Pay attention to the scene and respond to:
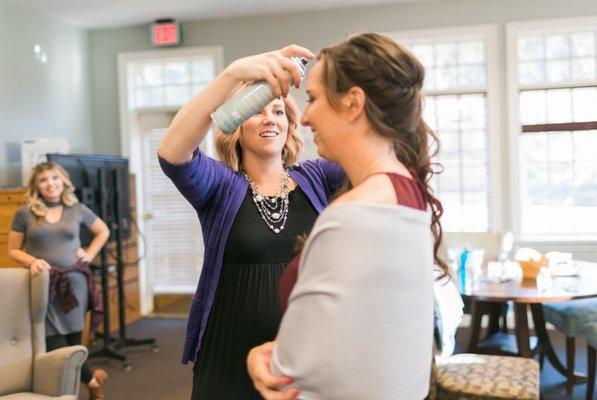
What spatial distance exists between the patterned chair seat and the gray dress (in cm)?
216

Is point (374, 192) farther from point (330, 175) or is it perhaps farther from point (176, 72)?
point (176, 72)

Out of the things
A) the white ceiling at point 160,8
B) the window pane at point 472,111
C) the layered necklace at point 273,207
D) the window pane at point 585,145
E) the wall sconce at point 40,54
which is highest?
the white ceiling at point 160,8

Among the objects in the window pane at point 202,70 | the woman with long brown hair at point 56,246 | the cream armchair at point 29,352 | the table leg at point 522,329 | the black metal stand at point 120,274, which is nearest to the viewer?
the cream armchair at point 29,352

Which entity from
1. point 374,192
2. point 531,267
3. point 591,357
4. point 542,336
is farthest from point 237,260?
point 542,336

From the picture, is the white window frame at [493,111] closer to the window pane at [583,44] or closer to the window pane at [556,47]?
the window pane at [556,47]

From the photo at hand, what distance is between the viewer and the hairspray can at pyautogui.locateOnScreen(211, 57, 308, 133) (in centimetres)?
100

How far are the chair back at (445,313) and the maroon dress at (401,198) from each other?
6.14 ft

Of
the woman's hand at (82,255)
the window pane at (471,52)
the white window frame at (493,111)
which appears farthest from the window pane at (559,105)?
the woman's hand at (82,255)

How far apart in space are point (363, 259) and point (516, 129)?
4.75 meters

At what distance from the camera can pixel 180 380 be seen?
12.9 ft

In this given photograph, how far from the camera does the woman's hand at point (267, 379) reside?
790 mm

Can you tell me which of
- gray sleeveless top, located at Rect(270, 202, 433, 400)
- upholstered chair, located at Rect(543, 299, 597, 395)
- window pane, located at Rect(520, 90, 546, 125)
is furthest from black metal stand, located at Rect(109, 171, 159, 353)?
gray sleeveless top, located at Rect(270, 202, 433, 400)

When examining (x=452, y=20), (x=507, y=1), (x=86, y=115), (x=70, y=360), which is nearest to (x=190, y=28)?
(x=86, y=115)

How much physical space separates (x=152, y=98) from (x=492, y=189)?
3434 mm
